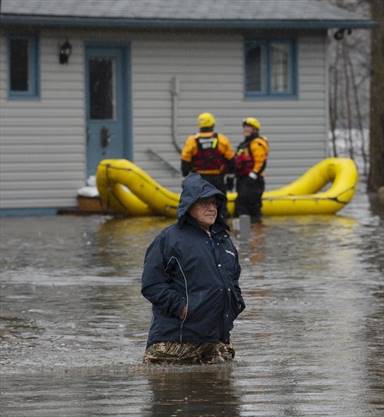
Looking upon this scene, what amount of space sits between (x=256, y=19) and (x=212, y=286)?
1820 cm

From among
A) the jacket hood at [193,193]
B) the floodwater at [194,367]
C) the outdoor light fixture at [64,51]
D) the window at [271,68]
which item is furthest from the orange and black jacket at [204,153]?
the jacket hood at [193,193]

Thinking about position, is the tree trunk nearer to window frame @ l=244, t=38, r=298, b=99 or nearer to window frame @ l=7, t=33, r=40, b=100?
window frame @ l=244, t=38, r=298, b=99

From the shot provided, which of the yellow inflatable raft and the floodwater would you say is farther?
the yellow inflatable raft

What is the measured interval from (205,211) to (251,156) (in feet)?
43.5

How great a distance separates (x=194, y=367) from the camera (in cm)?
959

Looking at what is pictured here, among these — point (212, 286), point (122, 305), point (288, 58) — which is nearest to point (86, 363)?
point (212, 286)

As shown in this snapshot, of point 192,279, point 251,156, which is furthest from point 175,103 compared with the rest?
point 192,279

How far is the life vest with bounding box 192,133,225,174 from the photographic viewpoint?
2184 centimetres

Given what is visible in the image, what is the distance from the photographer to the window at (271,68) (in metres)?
28.3

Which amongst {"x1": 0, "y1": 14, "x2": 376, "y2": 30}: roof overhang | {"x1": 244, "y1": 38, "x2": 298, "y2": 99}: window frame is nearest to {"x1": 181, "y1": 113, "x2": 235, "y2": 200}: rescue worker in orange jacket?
{"x1": 0, "y1": 14, "x2": 376, "y2": 30}: roof overhang

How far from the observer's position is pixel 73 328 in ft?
40.4

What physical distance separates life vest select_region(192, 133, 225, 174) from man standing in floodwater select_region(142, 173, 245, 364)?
1226 cm

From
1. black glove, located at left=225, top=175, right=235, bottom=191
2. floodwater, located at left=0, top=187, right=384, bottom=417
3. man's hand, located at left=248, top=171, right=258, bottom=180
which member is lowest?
floodwater, located at left=0, top=187, right=384, bottom=417

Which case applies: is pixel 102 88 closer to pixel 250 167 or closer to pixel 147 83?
pixel 147 83
